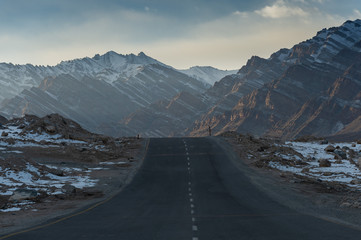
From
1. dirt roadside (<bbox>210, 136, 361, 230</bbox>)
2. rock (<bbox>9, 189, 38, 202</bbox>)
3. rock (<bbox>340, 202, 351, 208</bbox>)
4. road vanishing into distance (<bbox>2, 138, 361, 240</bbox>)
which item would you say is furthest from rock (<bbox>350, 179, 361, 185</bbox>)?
rock (<bbox>9, 189, 38, 202</bbox>)

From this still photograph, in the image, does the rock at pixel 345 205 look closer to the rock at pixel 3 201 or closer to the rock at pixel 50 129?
the rock at pixel 3 201

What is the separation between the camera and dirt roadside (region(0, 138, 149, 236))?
21.8 meters

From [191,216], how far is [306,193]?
11204 millimetres

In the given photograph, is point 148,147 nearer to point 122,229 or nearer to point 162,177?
point 162,177

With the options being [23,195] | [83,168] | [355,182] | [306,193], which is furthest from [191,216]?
[83,168]

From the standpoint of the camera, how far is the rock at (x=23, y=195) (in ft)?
86.3

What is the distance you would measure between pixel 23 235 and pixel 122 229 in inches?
144

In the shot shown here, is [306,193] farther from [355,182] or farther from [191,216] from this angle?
[191,216]

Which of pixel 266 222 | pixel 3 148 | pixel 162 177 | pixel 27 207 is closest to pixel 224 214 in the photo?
pixel 266 222

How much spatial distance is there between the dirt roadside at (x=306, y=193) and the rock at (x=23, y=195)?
14.3 metres

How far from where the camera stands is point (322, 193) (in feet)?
96.9

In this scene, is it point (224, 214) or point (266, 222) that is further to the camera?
point (224, 214)

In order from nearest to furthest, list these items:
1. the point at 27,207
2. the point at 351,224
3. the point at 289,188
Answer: the point at 351,224 → the point at 27,207 → the point at 289,188

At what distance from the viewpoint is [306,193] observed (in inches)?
1158
